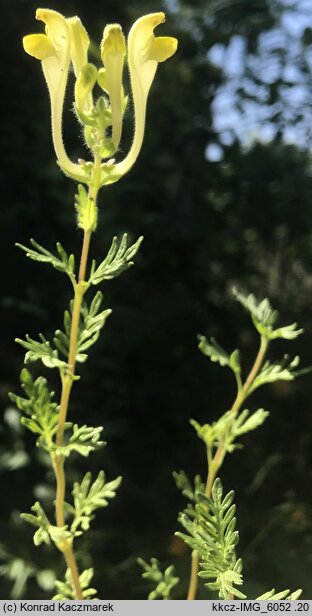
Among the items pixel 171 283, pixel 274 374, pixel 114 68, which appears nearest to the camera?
pixel 114 68

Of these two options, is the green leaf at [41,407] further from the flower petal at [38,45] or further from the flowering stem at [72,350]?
the flower petal at [38,45]

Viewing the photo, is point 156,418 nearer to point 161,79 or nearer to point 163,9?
point 161,79

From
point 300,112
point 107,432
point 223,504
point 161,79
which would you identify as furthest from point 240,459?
point 223,504

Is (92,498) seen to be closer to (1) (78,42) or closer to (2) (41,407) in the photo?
(2) (41,407)

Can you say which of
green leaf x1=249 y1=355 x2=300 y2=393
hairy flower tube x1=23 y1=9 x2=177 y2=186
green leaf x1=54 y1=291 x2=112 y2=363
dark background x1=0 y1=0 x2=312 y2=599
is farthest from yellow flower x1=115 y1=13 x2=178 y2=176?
dark background x1=0 y1=0 x2=312 y2=599

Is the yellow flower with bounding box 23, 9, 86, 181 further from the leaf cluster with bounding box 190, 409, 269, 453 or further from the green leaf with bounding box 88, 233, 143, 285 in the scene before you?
the leaf cluster with bounding box 190, 409, 269, 453

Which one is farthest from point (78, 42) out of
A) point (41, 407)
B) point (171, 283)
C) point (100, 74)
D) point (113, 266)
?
point (171, 283)
